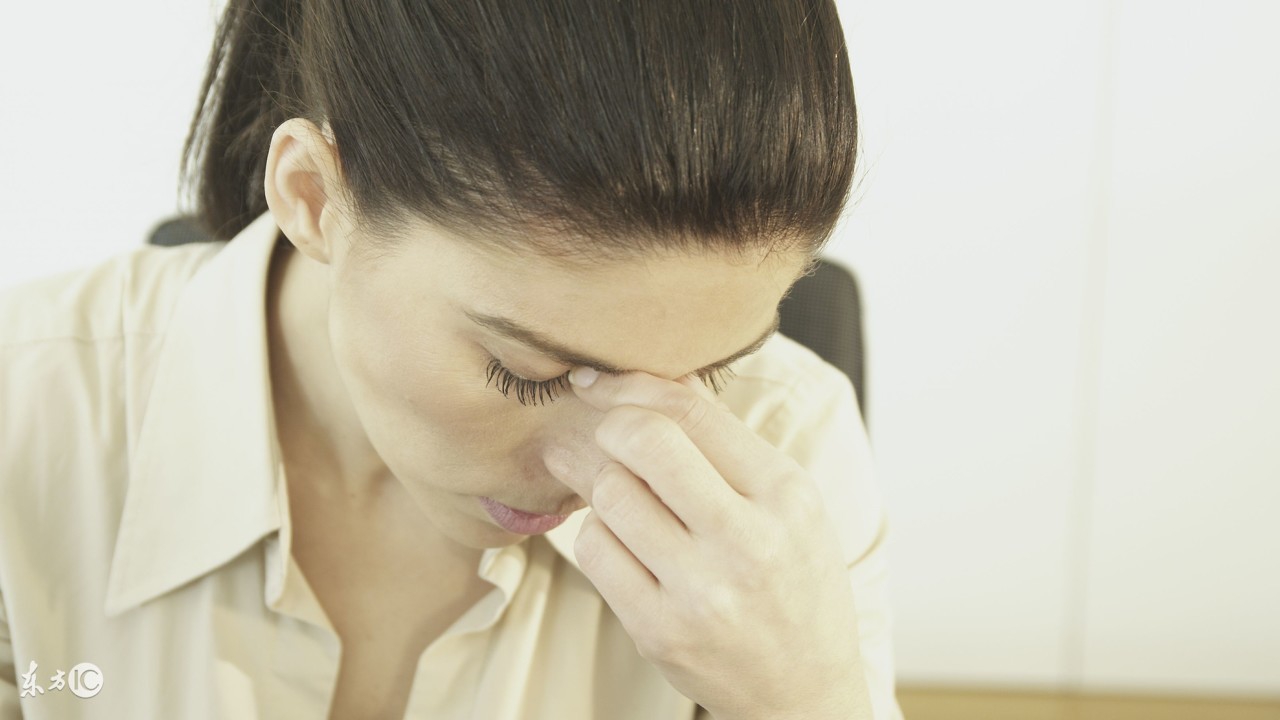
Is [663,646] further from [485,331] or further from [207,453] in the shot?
[207,453]

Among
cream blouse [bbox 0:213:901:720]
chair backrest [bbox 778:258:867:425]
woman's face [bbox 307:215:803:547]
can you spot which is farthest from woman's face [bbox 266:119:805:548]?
chair backrest [bbox 778:258:867:425]

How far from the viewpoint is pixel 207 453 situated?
3.52ft

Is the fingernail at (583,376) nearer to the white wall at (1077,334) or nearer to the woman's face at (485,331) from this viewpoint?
the woman's face at (485,331)

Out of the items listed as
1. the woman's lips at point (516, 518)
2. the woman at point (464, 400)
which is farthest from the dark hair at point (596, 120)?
the woman's lips at point (516, 518)

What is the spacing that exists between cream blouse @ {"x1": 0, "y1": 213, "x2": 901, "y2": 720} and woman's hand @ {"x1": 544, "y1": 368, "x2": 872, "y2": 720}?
199mm

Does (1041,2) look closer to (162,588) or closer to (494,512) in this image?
(494,512)

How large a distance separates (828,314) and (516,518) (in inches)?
19.2

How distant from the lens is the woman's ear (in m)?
0.87

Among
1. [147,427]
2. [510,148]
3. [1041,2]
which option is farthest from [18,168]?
[1041,2]

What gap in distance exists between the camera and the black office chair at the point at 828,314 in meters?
1.30

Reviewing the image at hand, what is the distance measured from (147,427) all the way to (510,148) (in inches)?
20.6

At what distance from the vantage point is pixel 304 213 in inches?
35.6

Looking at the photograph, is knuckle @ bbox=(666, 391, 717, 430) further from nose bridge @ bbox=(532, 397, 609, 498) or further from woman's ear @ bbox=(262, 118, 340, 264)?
woman's ear @ bbox=(262, 118, 340, 264)

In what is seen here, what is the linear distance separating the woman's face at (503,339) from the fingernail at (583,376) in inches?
0.5
